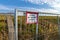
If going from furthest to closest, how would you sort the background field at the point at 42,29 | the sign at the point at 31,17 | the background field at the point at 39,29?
the background field at the point at 42,29 → the background field at the point at 39,29 → the sign at the point at 31,17

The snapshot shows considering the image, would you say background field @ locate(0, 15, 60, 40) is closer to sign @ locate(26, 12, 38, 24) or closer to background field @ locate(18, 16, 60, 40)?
background field @ locate(18, 16, 60, 40)

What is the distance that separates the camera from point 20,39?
15.8 ft

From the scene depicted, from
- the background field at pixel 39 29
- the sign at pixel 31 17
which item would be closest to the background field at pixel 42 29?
the background field at pixel 39 29

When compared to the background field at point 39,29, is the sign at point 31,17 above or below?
above

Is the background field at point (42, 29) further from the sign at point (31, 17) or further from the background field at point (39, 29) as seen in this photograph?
the sign at point (31, 17)

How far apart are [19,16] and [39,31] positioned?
1131 mm

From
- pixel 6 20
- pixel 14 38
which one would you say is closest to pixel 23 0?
pixel 6 20

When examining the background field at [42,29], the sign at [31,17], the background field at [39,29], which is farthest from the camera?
the background field at [42,29]

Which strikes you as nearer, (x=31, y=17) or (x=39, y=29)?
(x=31, y=17)

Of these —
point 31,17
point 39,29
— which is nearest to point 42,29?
point 39,29

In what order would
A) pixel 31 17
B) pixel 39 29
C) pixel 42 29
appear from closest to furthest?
1. pixel 31 17
2. pixel 39 29
3. pixel 42 29

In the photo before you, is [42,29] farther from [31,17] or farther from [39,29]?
[31,17]

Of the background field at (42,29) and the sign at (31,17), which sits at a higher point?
the sign at (31,17)

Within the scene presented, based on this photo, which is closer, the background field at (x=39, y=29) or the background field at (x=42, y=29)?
the background field at (x=39, y=29)
